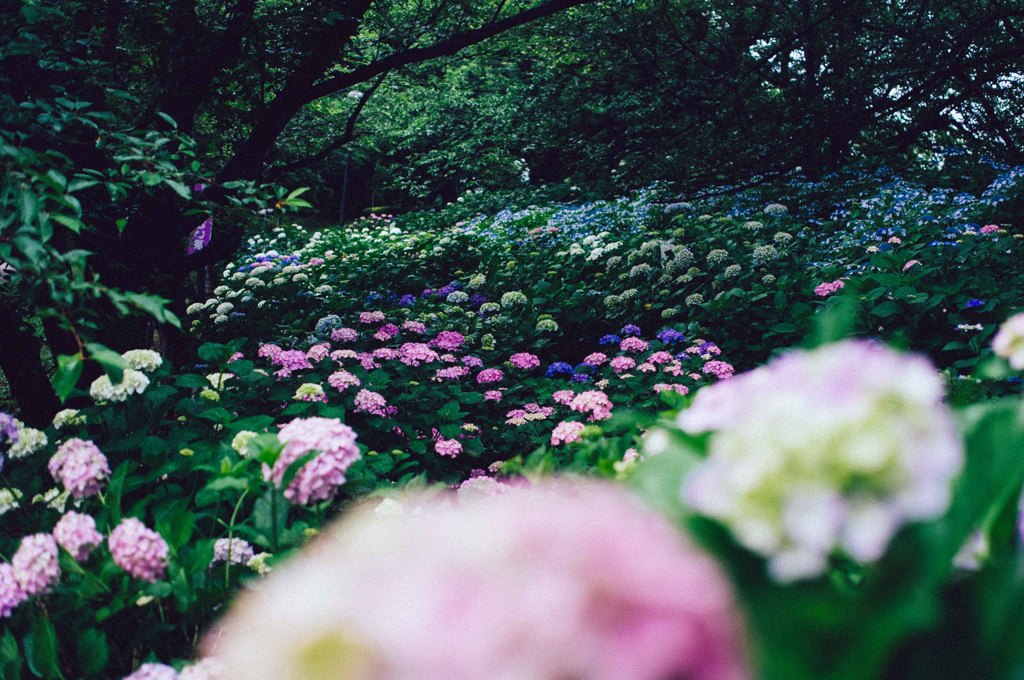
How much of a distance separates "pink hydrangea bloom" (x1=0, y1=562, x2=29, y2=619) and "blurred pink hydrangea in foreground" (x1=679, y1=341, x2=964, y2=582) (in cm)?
149

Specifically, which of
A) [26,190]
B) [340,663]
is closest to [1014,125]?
[26,190]

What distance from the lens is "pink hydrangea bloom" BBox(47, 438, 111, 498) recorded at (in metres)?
1.62

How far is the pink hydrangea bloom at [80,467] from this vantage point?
5.32 feet

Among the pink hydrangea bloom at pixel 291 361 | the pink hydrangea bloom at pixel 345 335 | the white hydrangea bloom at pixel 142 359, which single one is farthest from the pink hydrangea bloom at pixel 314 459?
the pink hydrangea bloom at pixel 345 335

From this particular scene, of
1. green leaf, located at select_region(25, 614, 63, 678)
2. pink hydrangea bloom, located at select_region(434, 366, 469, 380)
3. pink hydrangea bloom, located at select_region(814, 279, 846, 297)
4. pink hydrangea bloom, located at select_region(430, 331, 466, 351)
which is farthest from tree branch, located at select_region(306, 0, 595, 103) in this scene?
green leaf, located at select_region(25, 614, 63, 678)

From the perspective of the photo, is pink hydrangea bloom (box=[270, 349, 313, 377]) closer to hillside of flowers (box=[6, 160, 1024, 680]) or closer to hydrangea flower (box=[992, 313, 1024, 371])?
hillside of flowers (box=[6, 160, 1024, 680])

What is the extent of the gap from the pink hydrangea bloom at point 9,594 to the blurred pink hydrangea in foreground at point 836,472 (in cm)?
149

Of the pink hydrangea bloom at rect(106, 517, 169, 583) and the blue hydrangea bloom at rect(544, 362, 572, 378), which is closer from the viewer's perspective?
the pink hydrangea bloom at rect(106, 517, 169, 583)

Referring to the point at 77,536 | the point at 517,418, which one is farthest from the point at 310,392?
the point at 517,418

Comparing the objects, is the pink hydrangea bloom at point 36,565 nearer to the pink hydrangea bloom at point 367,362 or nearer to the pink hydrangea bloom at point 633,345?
the pink hydrangea bloom at point 367,362

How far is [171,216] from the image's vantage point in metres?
3.76

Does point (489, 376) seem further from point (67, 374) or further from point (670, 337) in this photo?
point (67, 374)

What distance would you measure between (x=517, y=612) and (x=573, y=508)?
8cm

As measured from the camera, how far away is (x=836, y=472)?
17.5 inches
